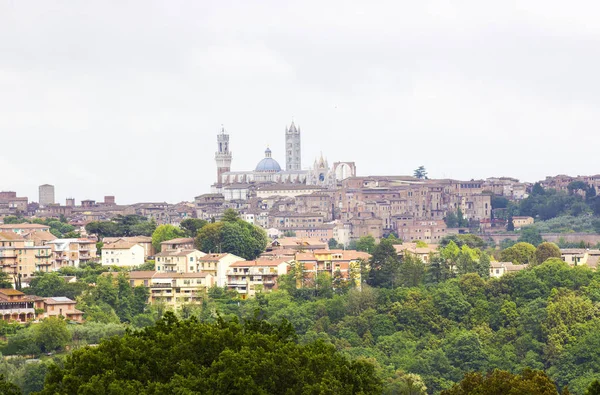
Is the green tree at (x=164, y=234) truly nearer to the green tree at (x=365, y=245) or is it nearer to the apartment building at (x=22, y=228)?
the apartment building at (x=22, y=228)

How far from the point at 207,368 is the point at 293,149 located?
130m

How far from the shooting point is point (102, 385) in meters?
30.2

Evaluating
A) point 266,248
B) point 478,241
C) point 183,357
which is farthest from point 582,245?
point 183,357

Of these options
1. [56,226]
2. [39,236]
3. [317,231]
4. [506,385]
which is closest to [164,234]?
[39,236]

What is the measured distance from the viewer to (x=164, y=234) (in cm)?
7644

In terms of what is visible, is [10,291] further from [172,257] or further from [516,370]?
[516,370]

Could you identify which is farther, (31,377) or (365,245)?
(365,245)

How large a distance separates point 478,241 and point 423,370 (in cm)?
3179

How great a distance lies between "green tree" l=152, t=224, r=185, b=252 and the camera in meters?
75.4

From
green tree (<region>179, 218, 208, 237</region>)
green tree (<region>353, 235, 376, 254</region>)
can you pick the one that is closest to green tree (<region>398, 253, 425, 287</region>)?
green tree (<region>179, 218, 208, 237</region>)

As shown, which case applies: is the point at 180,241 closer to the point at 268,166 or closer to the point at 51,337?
the point at 51,337

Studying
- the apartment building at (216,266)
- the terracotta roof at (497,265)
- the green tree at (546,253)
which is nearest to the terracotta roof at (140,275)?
the apartment building at (216,266)

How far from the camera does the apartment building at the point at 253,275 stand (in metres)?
66.4

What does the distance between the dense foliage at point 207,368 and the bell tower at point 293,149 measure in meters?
128
